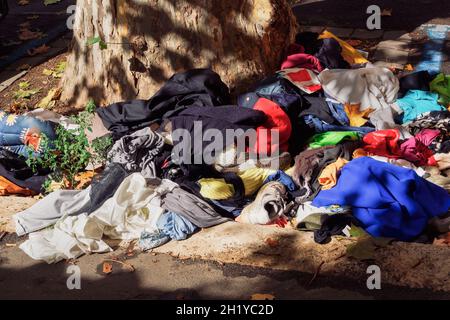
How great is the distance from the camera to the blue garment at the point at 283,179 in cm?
459

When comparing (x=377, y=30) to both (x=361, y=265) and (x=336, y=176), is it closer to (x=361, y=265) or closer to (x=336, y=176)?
(x=336, y=176)

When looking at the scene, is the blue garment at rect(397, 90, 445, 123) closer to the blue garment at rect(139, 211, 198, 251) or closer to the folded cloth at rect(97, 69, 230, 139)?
the folded cloth at rect(97, 69, 230, 139)

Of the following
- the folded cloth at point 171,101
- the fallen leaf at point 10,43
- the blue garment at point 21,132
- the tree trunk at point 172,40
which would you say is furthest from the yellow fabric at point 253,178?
the fallen leaf at point 10,43

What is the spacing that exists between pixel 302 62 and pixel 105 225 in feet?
8.47

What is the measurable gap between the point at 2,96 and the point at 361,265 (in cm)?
429

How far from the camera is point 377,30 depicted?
7.82m

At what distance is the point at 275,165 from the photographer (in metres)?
4.73

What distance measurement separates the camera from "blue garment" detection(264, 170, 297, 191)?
181 inches

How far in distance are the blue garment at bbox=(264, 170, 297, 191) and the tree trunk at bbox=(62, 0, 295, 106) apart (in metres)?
1.31

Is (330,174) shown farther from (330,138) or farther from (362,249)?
(362,249)

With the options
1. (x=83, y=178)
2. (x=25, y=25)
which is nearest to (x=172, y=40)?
(x=83, y=178)

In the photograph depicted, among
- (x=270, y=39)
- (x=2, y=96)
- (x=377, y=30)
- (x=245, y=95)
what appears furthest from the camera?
(x=377, y=30)

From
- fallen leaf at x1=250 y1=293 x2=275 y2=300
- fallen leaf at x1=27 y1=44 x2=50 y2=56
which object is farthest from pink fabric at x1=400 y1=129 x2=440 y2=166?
fallen leaf at x1=27 y1=44 x2=50 y2=56
